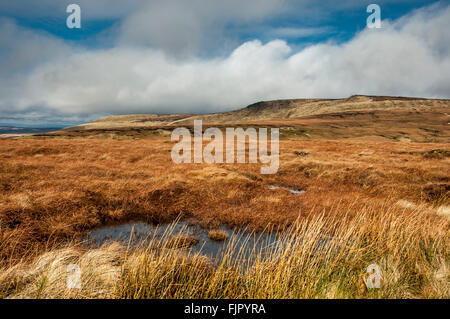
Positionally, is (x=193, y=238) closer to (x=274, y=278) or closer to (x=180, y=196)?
(x=274, y=278)

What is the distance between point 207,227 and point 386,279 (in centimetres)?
646

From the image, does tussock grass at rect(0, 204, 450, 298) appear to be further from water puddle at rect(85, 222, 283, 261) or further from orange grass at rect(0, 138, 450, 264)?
water puddle at rect(85, 222, 283, 261)

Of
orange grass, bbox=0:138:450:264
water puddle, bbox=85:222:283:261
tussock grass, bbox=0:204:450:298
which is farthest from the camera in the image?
orange grass, bbox=0:138:450:264

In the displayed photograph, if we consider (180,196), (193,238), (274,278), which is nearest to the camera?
(274,278)

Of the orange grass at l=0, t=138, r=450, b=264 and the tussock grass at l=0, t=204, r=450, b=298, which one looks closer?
the tussock grass at l=0, t=204, r=450, b=298

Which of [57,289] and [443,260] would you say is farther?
[443,260]

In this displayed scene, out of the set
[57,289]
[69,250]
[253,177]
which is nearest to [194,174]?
[253,177]

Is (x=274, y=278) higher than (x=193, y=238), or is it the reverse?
(x=274, y=278)

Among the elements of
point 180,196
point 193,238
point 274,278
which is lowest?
point 193,238

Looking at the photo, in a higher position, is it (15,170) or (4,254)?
(15,170)

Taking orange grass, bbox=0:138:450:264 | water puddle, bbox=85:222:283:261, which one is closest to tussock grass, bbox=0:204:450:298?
orange grass, bbox=0:138:450:264

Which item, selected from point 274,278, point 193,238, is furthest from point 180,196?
point 274,278
